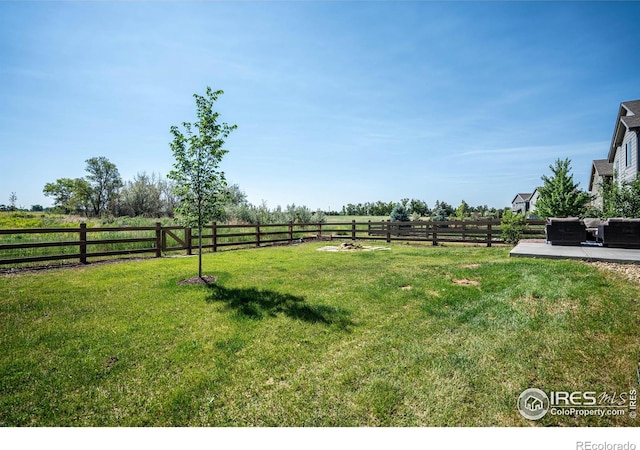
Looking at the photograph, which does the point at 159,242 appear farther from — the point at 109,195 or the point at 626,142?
the point at 109,195

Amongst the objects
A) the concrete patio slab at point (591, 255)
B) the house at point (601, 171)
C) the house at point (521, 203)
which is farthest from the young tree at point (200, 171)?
the house at point (521, 203)

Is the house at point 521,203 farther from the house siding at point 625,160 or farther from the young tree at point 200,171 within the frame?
the young tree at point 200,171

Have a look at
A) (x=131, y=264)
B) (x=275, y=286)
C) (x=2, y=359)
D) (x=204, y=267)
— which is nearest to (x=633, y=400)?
(x=275, y=286)

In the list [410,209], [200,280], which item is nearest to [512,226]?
[200,280]

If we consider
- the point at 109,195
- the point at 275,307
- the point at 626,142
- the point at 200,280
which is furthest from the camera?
the point at 109,195

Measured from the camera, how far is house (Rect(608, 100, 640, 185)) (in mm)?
14203

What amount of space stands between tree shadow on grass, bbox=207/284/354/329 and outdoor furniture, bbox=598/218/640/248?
8.90 metres

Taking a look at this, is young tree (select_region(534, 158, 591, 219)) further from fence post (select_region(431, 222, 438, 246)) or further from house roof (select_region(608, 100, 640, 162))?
fence post (select_region(431, 222, 438, 246))

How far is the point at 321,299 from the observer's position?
17.2 ft

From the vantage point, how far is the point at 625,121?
1470 cm

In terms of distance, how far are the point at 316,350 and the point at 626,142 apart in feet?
71.9

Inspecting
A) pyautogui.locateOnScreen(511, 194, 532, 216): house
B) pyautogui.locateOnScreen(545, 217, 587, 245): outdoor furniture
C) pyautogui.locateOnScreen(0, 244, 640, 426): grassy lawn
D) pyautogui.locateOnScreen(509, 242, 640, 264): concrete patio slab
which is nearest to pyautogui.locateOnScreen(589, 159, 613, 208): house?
pyautogui.locateOnScreen(545, 217, 587, 245): outdoor furniture

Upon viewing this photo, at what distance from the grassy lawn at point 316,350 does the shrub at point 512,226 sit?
6.51 meters

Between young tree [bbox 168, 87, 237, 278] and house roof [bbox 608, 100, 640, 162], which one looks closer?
young tree [bbox 168, 87, 237, 278]
